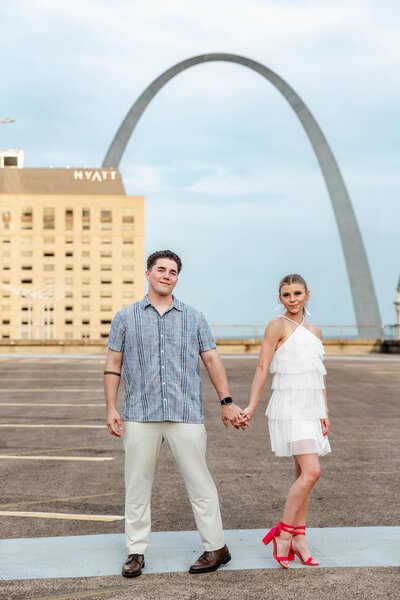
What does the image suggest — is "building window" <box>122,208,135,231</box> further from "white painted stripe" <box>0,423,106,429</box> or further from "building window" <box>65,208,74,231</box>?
"white painted stripe" <box>0,423,106,429</box>

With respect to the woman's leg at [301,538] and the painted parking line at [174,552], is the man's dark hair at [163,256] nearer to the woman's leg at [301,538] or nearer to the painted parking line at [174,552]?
the woman's leg at [301,538]

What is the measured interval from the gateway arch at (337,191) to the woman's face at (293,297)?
54.0m

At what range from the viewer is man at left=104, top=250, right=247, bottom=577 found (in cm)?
509

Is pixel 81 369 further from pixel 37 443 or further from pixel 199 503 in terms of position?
pixel 199 503

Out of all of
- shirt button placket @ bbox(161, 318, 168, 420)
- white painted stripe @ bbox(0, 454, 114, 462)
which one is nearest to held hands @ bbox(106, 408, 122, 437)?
shirt button placket @ bbox(161, 318, 168, 420)

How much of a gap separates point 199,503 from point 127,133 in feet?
243

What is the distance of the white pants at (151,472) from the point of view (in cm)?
508

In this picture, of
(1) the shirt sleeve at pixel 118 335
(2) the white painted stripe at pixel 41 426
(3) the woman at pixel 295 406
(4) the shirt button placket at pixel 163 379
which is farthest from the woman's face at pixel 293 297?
(2) the white painted stripe at pixel 41 426

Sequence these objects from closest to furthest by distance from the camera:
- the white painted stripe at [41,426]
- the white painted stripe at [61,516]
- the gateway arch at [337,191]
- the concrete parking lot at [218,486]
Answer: the concrete parking lot at [218,486]
the white painted stripe at [61,516]
the white painted stripe at [41,426]
the gateway arch at [337,191]

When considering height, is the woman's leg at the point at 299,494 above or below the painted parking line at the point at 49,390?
above

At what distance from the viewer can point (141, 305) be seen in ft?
17.2

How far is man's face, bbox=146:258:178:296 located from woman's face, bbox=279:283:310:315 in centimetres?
→ 76

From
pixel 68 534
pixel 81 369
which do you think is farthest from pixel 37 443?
pixel 81 369

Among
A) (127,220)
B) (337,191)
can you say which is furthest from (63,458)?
(127,220)
